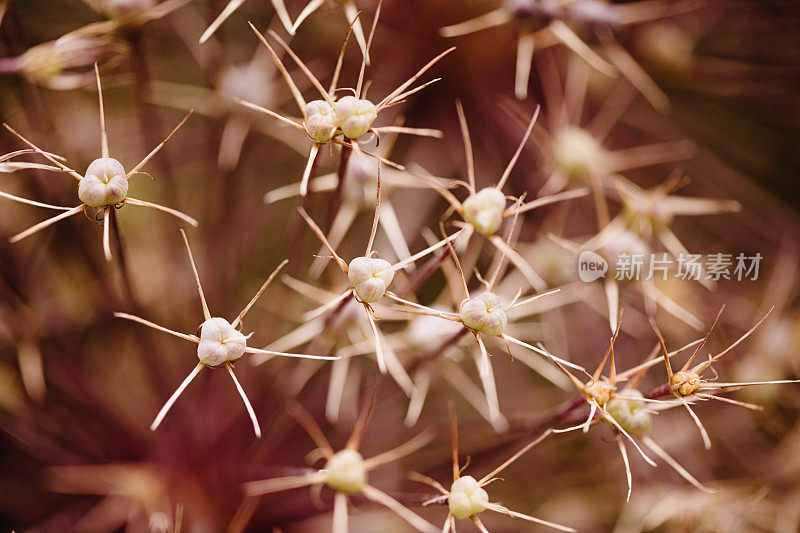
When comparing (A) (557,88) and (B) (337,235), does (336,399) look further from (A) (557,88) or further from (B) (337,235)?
(A) (557,88)

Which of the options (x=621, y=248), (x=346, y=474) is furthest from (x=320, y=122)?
(x=621, y=248)

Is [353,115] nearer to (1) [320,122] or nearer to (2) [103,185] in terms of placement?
(1) [320,122]

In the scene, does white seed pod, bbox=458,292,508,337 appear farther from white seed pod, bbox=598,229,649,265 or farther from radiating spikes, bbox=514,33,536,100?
radiating spikes, bbox=514,33,536,100

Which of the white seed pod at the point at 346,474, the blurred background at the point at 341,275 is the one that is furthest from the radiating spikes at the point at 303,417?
the white seed pod at the point at 346,474

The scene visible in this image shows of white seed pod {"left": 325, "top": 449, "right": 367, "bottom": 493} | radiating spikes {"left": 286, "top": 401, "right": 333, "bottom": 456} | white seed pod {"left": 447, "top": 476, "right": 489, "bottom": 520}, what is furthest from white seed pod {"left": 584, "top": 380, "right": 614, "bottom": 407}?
radiating spikes {"left": 286, "top": 401, "right": 333, "bottom": 456}

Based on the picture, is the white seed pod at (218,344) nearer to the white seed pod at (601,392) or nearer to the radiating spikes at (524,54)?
the white seed pod at (601,392)
